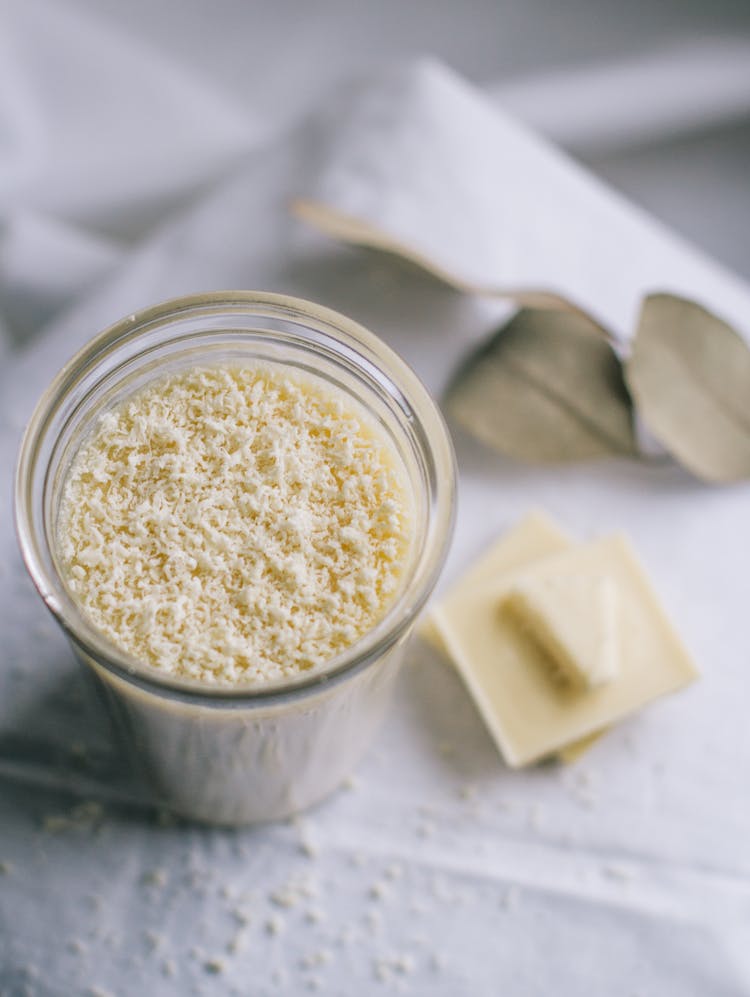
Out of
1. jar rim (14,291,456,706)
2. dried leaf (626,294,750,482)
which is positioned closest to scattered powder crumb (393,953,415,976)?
jar rim (14,291,456,706)

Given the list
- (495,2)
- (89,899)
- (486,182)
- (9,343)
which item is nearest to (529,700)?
(89,899)

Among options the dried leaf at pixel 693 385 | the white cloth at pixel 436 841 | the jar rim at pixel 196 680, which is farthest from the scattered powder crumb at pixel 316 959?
the dried leaf at pixel 693 385

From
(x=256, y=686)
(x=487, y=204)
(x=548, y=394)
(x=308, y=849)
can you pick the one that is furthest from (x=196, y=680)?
(x=487, y=204)

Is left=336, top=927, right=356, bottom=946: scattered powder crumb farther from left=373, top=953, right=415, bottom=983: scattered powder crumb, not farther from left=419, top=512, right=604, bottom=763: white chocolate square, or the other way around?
left=419, top=512, right=604, bottom=763: white chocolate square

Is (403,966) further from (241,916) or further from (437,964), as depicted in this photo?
(241,916)

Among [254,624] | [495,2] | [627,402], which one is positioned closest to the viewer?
[254,624]

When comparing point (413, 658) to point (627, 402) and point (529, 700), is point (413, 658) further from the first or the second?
point (627, 402)

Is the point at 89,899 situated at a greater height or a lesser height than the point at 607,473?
lesser
